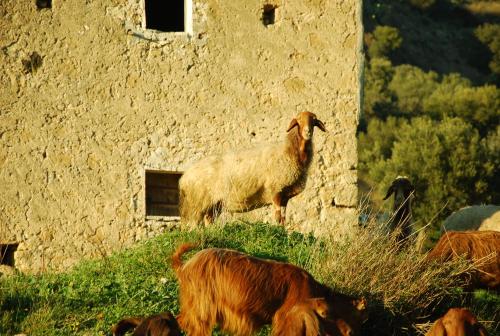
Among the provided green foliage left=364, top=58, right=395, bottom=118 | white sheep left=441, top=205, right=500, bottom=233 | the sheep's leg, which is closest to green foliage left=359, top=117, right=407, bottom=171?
green foliage left=364, top=58, right=395, bottom=118

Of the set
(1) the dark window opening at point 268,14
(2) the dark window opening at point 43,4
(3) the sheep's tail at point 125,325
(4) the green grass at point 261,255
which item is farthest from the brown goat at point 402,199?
(3) the sheep's tail at point 125,325

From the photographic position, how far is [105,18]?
15.5 meters

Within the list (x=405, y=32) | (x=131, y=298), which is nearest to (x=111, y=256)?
(x=131, y=298)

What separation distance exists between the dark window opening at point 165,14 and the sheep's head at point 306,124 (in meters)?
4.24

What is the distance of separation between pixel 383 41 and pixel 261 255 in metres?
43.2

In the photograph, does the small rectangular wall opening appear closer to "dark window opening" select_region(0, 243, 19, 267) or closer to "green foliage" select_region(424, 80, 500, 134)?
"dark window opening" select_region(0, 243, 19, 267)

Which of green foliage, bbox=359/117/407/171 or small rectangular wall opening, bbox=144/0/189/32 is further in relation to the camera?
green foliage, bbox=359/117/407/171

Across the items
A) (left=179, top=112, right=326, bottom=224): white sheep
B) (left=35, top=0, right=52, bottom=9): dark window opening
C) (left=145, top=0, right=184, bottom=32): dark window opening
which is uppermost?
(left=35, top=0, right=52, bottom=9): dark window opening

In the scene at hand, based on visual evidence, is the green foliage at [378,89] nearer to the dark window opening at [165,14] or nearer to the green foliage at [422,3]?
the green foliage at [422,3]

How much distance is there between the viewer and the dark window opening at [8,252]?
14.9 m

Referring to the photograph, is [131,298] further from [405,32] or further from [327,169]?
[405,32]

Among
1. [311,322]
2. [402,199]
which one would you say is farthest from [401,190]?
[311,322]

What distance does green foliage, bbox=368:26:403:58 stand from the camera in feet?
180

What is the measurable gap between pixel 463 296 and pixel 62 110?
617 cm
